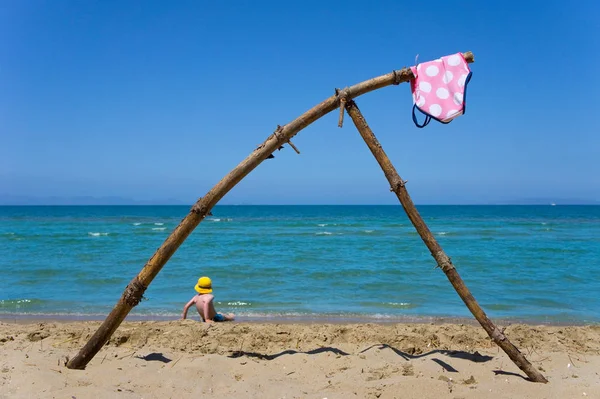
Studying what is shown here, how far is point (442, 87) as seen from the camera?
14.8 ft

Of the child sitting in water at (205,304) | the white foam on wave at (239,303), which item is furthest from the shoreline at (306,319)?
the child sitting in water at (205,304)

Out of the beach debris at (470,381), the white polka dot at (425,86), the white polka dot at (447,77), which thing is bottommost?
the beach debris at (470,381)

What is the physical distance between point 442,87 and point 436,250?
1.46m

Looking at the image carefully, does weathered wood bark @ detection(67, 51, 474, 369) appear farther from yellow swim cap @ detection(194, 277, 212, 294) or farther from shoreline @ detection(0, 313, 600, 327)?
shoreline @ detection(0, 313, 600, 327)

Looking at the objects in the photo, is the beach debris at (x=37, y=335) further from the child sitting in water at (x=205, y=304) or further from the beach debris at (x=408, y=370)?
the beach debris at (x=408, y=370)

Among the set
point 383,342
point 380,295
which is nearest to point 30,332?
point 383,342

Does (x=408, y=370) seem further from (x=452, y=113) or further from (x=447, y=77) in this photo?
(x=447, y=77)

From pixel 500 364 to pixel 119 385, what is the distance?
136 inches

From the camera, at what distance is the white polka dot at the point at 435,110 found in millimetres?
4496

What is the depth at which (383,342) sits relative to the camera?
18.8ft

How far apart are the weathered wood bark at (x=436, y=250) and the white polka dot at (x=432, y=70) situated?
0.72 metres


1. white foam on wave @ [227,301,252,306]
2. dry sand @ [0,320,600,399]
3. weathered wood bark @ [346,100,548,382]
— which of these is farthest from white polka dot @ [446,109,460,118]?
white foam on wave @ [227,301,252,306]

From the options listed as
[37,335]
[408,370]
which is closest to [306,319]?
[408,370]

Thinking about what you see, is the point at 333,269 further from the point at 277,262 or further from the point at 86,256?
the point at 86,256
